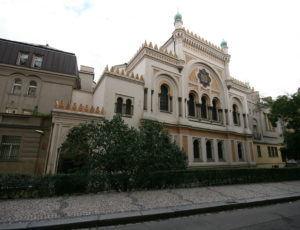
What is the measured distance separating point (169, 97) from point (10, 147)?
48.9 ft

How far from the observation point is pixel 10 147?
1229cm

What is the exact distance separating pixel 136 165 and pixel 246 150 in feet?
64.0

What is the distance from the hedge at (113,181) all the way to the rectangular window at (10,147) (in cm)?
608

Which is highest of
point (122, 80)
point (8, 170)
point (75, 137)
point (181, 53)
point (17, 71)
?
point (181, 53)

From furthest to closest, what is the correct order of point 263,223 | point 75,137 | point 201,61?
point 201,61, point 75,137, point 263,223

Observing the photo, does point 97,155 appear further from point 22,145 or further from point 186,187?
point 22,145

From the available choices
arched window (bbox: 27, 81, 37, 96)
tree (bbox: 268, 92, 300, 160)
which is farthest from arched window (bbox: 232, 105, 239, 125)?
arched window (bbox: 27, 81, 37, 96)

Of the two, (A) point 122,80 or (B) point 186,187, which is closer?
(B) point 186,187

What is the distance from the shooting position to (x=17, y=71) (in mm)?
16938

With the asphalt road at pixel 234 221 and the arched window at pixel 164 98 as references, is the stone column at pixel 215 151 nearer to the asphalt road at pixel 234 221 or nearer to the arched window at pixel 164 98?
the arched window at pixel 164 98

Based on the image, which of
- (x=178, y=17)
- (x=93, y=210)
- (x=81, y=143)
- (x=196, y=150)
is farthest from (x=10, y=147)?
(x=178, y=17)

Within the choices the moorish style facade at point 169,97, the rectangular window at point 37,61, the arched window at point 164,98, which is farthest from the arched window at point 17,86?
the arched window at point 164,98

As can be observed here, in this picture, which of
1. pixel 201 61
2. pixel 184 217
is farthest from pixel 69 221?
pixel 201 61

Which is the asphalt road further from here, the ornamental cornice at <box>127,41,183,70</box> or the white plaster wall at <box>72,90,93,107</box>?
the ornamental cornice at <box>127,41,183,70</box>
